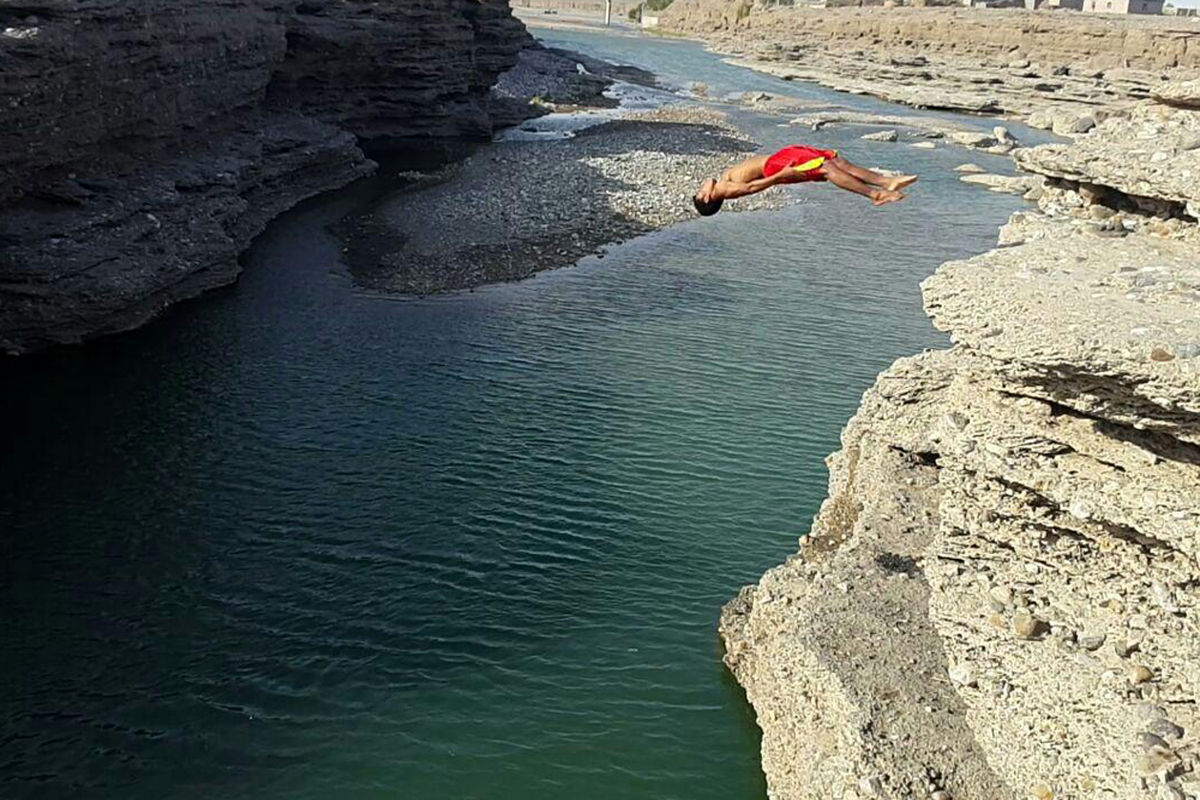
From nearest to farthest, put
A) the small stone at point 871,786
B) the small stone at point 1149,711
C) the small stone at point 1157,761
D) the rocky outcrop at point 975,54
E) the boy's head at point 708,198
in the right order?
the small stone at point 1157,761
the small stone at point 1149,711
the small stone at point 871,786
the boy's head at point 708,198
the rocky outcrop at point 975,54

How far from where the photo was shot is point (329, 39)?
50031 mm

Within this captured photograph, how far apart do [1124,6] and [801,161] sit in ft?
416

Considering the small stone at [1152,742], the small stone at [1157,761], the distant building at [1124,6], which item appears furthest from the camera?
the distant building at [1124,6]

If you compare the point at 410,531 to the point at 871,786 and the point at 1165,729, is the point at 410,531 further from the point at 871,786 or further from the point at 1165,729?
the point at 1165,729

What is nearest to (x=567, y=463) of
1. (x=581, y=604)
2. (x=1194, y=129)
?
(x=581, y=604)

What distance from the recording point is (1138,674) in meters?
10.2

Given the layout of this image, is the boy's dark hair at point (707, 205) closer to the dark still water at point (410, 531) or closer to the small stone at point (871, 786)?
the dark still water at point (410, 531)

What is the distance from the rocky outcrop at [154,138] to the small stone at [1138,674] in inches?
1036

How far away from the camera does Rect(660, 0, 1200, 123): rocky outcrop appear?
284 ft

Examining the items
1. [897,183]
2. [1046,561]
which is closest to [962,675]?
[1046,561]

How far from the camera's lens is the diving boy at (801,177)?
1302 centimetres

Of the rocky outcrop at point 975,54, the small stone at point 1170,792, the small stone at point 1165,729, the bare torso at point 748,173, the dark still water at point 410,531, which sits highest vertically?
the rocky outcrop at point 975,54

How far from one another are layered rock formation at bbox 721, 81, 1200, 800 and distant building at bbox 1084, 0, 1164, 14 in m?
121

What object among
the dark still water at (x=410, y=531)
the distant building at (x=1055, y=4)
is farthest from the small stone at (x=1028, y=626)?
the distant building at (x=1055, y=4)
